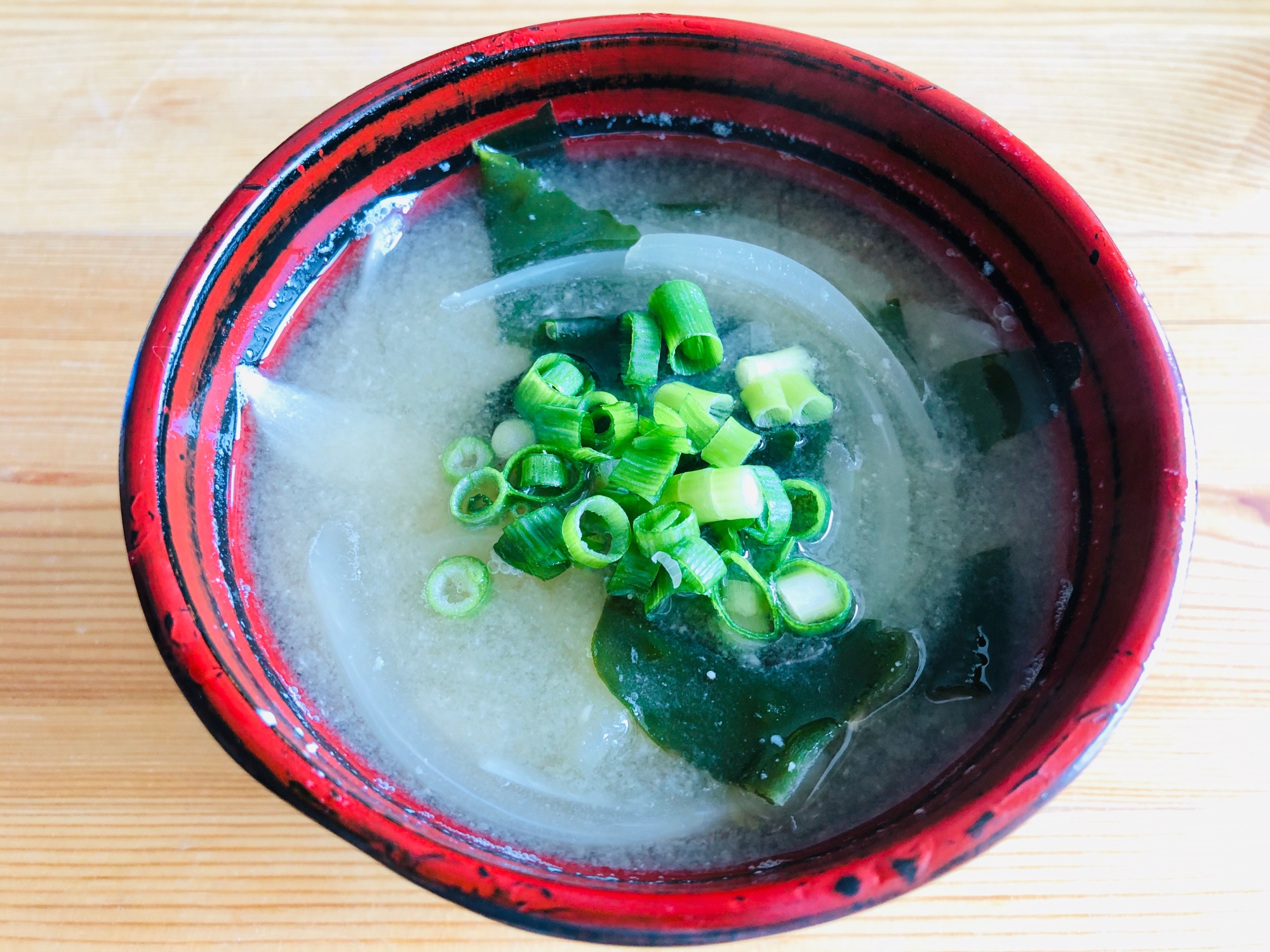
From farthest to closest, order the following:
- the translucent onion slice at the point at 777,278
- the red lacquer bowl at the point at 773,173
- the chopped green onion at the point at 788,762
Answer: the translucent onion slice at the point at 777,278 < the chopped green onion at the point at 788,762 < the red lacquer bowl at the point at 773,173

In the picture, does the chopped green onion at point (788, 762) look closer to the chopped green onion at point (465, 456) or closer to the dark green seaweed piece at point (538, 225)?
the chopped green onion at point (465, 456)

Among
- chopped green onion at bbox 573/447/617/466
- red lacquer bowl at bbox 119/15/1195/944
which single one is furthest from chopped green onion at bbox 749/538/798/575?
red lacquer bowl at bbox 119/15/1195/944

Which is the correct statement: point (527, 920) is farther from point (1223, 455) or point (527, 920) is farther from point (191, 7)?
point (191, 7)

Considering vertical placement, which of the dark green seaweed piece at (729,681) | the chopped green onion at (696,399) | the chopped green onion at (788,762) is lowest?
the chopped green onion at (788,762)

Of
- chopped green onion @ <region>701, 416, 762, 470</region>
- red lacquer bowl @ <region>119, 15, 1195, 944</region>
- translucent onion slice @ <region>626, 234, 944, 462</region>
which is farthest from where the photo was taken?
translucent onion slice @ <region>626, 234, 944, 462</region>

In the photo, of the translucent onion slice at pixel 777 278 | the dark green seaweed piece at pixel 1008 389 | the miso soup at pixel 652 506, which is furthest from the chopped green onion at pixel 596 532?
the dark green seaweed piece at pixel 1008 389

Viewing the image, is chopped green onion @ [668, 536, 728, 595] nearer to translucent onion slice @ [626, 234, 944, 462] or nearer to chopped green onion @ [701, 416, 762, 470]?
chopped green onion @ [701, 416, 762, 470]

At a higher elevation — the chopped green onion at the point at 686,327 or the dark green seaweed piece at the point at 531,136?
the dark green seaweed piece at the point at 531,136
